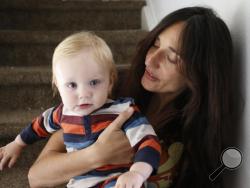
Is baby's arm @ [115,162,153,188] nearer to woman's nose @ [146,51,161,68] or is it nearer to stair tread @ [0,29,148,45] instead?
woman's nose @ [146,51,161,68]

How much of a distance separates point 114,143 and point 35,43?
100 cm

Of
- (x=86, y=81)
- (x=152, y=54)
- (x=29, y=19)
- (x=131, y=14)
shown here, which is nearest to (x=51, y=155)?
(x=86, y=81)

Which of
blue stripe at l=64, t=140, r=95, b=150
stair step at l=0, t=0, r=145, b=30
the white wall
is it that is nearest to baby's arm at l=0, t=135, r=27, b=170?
blue stripe at l=64, t=140, r=95, b=150

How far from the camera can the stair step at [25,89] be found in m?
1.48

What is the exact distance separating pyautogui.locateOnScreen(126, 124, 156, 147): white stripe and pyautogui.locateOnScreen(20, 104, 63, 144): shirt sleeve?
26 centimetres

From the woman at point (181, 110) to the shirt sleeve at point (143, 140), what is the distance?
0.03 m

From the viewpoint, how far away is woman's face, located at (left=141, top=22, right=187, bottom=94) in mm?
998

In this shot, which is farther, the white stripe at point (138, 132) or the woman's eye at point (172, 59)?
the woman's eye at point (172, 59)

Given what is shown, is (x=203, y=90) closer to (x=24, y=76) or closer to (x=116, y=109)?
(x=116, y=109)

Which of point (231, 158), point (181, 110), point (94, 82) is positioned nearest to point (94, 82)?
point (94, 82)

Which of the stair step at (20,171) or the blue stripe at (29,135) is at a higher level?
the blue stripe at (29,135)

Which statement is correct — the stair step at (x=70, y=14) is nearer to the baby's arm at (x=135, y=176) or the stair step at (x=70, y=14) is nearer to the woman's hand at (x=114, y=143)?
the woman's hand at (x=114, y=143)

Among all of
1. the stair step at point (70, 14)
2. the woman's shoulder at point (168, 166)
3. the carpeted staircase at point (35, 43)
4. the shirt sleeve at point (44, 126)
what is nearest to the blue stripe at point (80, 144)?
the shirt sleeve at point (44, 126)

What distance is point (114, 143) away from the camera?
906 millimetres
